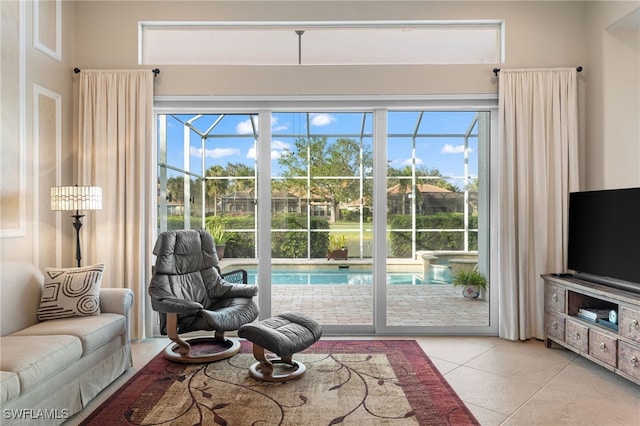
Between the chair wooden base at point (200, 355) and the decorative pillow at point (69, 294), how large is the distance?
73 cm

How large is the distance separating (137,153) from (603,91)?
4.45 metres

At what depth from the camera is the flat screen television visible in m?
3.19

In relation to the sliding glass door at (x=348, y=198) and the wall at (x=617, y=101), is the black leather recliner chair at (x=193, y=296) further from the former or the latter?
the wall at (x=617, y=101)

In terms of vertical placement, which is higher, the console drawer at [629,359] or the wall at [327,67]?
the wall at [327,67]

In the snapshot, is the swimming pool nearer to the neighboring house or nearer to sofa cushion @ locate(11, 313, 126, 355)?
the neighboring house

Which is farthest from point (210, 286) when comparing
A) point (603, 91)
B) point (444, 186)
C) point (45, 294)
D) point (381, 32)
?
point (603, 91)

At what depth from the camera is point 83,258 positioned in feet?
13.4

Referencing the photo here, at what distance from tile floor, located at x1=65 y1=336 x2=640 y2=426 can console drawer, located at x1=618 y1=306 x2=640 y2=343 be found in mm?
407

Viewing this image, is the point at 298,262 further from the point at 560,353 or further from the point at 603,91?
the point at 603,91

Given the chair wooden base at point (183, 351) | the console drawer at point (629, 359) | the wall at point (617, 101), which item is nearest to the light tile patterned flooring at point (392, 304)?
the chair wooden base at point (183, 351)

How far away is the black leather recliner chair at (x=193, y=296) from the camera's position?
133 inches

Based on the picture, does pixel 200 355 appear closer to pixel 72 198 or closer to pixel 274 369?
pixel 274 369

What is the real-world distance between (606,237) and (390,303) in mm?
2017

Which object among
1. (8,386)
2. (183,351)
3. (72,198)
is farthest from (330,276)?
(8,386)
